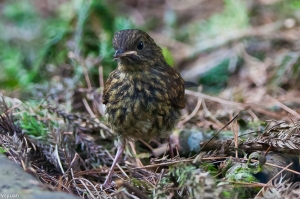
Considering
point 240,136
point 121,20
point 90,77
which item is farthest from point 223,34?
point 240,136

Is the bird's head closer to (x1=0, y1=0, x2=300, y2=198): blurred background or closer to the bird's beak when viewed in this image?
the bird's beak

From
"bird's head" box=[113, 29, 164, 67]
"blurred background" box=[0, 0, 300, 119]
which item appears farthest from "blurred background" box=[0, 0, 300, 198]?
"bird's head" box=[113, 29, 164, 67]

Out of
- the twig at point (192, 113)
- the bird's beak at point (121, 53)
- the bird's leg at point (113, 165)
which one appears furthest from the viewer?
the twig at point (192, 113)

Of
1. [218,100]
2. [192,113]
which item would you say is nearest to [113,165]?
[192,113]

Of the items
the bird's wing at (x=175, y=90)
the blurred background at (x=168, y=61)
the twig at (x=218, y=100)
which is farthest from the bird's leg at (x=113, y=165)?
the twig at (x=218, y=100)

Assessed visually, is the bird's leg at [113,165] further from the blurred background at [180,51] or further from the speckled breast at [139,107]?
the blurred background at [180,51]

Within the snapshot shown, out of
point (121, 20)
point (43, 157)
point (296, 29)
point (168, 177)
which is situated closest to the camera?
point (168, 177)

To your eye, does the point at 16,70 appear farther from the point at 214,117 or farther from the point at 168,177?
the point at 168,177
